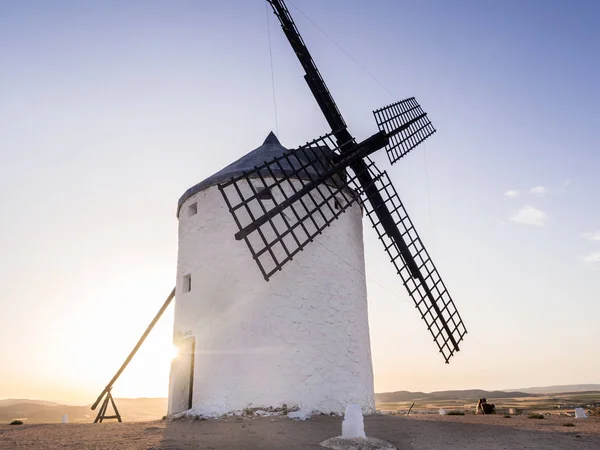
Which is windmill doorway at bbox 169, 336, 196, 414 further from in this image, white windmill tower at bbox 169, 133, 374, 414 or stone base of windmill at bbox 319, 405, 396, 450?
stone base of windmill at bbox 319, 405, 396, 450

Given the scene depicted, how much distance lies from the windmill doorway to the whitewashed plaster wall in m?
0.12

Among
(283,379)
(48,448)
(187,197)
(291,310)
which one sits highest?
(187,197)

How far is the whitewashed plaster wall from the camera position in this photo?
9.73m

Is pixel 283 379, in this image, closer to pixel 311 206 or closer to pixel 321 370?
pixel 321 370

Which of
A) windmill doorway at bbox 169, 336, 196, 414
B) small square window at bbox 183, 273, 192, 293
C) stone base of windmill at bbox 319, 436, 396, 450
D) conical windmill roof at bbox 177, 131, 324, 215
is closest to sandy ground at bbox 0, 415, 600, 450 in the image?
stone base of windmill at bbox 319, 436, 396, 450

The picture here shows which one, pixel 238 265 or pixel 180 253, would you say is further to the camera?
pixel 180 253

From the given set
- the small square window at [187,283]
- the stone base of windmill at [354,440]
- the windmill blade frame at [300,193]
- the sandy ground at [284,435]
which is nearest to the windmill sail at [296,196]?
the windmill blade frame at [300,193]

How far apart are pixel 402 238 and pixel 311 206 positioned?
10.0 ft

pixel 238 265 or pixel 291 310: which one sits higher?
pixel 238 265

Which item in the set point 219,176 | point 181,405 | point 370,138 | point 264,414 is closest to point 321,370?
point 264,414

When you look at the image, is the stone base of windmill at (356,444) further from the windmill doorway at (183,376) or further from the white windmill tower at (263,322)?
the windmill doorway at (183,376)

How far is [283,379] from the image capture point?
968 cm

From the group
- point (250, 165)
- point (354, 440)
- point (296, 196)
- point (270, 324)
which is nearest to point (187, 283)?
point (270, 324)

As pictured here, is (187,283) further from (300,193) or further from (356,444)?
(356,444)
